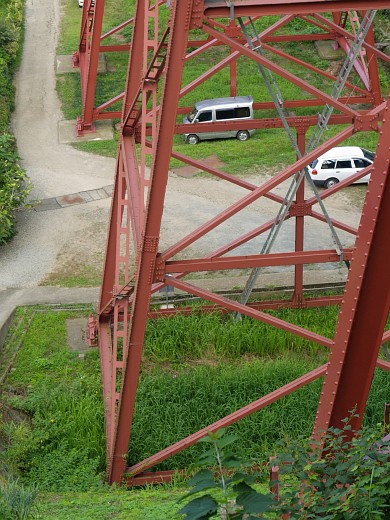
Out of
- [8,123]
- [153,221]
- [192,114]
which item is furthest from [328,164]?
[153,221]

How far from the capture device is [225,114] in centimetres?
3022

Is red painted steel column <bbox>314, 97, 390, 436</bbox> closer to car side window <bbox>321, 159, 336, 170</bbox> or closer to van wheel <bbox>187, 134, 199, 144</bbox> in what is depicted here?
car side window <bbox>321, 159, 336, 170</bbox>

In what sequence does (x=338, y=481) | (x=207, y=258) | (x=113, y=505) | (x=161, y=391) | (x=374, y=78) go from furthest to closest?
(x=374, y=78) → (x=161, y=391) → (x=207, y=258) → (x=113, y=505) → (x=338, y=481)

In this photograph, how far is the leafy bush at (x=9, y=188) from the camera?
82.0 ft

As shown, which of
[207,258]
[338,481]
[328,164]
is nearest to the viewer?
[338,481]

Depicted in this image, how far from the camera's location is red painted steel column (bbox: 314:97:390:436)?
10.3 metres

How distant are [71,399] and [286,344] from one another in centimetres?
444

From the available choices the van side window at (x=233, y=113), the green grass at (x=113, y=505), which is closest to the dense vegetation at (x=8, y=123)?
the van side window at (x=233, y=113)

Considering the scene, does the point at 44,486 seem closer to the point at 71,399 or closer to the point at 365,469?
the point at 71,399

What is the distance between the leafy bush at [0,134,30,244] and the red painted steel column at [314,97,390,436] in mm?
14927

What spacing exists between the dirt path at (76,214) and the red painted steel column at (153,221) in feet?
26.7

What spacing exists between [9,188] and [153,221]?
12.2 metres

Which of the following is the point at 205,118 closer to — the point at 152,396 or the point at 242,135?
the point at 242,135

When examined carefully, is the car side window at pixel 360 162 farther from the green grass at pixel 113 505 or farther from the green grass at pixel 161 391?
the green grass at pixel 113 505
